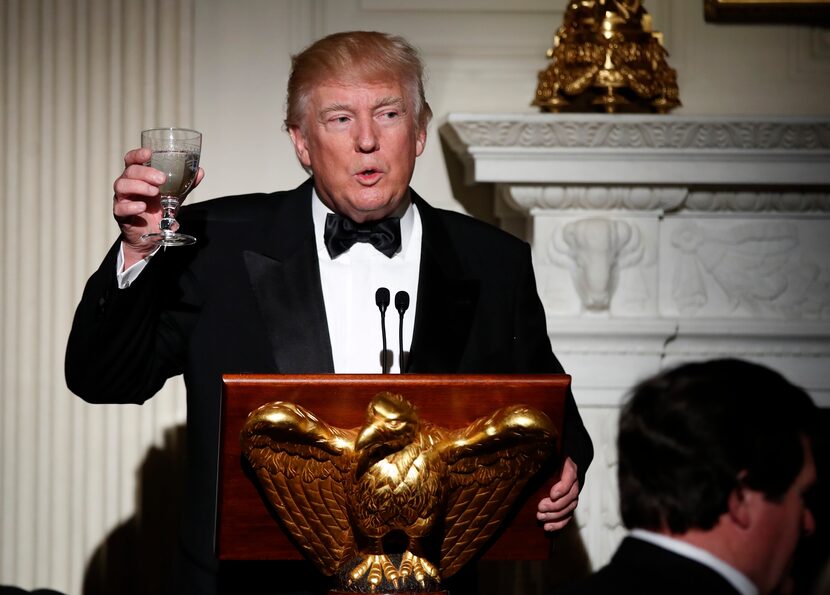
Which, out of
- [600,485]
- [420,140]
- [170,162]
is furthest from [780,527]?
[600,485]

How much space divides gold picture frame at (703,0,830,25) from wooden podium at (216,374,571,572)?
2.55 metres

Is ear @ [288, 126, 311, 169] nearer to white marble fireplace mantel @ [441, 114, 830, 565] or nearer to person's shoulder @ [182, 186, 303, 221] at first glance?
person's shoulder @ [182, 186, 303, 221]

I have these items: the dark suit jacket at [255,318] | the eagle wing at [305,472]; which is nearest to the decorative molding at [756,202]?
the dark suit jacket at [255,318]

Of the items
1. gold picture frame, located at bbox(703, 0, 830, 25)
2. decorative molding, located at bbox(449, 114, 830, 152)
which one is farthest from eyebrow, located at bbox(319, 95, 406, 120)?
gold picture frame, located at bbox(703, 0, 830, 25)

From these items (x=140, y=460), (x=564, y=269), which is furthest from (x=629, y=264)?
(x=140, y=460)

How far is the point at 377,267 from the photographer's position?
106 inches

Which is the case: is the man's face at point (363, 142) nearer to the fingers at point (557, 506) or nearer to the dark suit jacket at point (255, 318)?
the dark suit jacket at point (255, 318)

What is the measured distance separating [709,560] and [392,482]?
489 millimetres

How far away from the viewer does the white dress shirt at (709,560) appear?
1599 mm

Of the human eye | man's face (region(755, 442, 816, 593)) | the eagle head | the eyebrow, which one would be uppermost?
the eyebrow

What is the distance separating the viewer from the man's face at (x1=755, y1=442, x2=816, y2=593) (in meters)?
1.61

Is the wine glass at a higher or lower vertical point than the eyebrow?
lower

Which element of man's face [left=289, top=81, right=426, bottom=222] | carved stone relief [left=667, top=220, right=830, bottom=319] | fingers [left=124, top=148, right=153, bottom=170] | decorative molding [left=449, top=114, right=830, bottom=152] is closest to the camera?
fingers [left=124, top=148, right=153, bottom=170]

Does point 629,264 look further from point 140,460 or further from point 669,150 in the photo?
point 140,460
